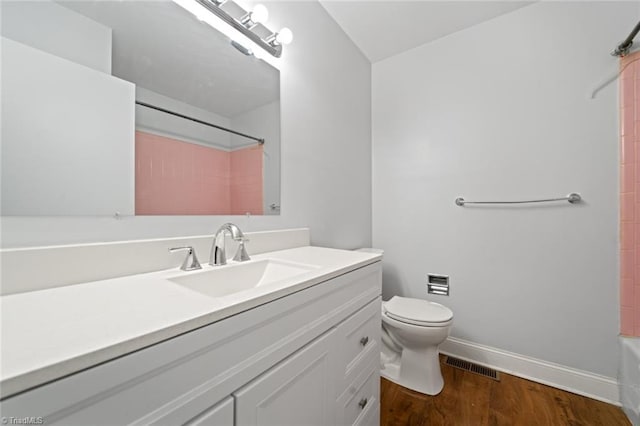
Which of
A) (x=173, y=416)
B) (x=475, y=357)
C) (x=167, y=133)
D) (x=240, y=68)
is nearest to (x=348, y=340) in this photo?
(x=173, y=416)

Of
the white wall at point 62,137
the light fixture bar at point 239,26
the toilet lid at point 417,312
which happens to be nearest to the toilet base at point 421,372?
the toilet lid at point 417,312

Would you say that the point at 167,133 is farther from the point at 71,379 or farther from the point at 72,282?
the point at 71,379

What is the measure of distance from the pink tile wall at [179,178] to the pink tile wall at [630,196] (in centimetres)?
202

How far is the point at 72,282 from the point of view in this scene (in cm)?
61

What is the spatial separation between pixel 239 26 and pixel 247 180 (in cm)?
64

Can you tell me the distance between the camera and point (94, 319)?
405mm

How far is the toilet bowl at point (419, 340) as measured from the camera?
51.1 inches

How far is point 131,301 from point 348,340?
647mm

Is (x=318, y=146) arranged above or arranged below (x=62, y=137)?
above

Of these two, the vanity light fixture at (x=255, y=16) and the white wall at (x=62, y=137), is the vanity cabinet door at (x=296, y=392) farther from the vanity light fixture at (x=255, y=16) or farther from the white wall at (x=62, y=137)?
the vanity light fixture at (x=255, y=16)

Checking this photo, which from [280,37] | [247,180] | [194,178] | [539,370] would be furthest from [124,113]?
[539,370]

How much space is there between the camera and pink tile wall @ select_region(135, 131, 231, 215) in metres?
0.78

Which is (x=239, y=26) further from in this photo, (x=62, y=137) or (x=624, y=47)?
(x=624, y=47)

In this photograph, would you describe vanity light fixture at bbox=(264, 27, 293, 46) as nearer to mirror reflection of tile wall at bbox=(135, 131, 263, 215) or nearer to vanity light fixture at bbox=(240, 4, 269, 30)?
vanity light fixture at bbox=(240, 4, 269, 30)
